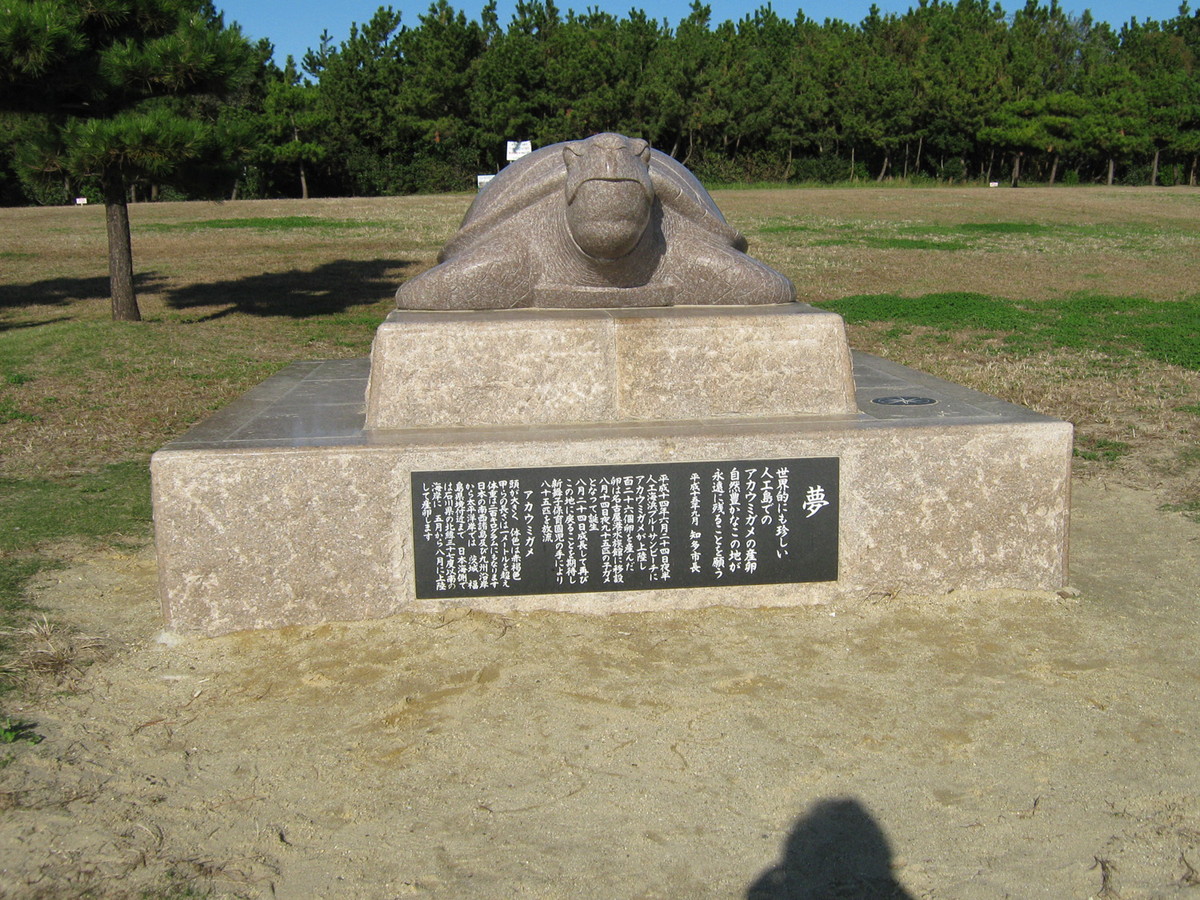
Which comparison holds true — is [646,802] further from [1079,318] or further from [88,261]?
[88,261]

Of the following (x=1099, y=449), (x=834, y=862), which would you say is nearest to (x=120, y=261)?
(x=1099, y=449)

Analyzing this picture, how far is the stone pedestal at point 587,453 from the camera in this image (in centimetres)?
303

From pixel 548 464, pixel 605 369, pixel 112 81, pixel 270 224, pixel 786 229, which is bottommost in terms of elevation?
pixel 548 464

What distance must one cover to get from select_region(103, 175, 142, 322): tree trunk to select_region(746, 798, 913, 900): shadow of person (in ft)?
26.0

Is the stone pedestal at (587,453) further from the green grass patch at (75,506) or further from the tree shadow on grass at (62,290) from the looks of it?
the tree shadow on grass at (62,290)

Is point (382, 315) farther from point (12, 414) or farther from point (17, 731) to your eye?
point (17, 731)

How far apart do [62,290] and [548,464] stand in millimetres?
10097

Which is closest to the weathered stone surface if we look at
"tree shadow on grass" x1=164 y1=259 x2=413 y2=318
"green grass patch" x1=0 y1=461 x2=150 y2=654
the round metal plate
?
the round metal plate

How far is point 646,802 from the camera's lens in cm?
224

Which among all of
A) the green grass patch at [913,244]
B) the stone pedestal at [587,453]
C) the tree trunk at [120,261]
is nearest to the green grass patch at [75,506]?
the stone pedestal at [587,453]

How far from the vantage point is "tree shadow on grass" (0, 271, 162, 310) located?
10.6 meters

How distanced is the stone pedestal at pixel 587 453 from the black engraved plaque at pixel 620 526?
0.04 m

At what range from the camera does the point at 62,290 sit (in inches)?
446

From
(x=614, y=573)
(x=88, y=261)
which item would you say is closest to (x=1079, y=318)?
(x=614, y=573)
